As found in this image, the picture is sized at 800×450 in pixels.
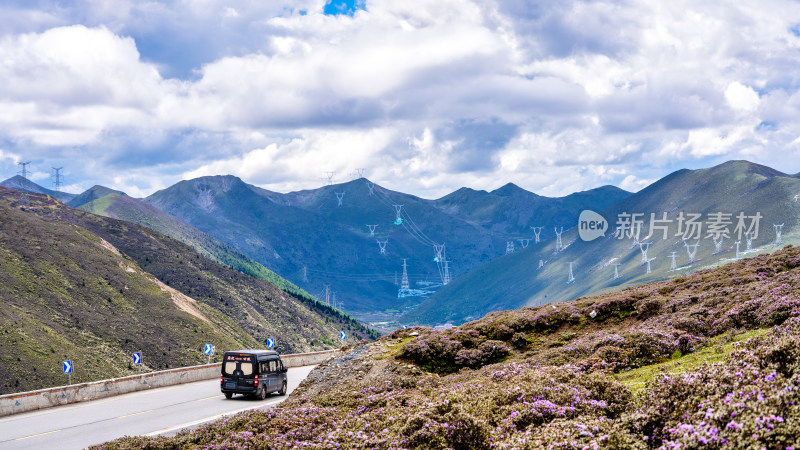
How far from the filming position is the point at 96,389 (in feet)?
137

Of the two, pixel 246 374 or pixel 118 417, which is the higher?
pixel 246 374

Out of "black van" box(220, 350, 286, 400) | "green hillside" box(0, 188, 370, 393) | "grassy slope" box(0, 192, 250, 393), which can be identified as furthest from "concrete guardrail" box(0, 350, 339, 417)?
"grassy slope" box(0, 192, 250, 393)

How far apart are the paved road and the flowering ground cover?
22.8ft

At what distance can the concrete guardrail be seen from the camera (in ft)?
116

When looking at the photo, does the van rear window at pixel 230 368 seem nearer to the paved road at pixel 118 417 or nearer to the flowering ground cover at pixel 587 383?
the paved road at pixel 118 417

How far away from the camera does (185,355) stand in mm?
96312

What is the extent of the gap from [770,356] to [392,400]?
1047cm

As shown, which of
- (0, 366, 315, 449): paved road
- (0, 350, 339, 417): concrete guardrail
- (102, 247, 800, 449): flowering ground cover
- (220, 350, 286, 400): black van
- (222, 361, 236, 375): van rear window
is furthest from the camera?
(222, 361, 236, 375): van rear window

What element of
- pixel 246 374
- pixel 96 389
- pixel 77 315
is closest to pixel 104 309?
pixel 77 315

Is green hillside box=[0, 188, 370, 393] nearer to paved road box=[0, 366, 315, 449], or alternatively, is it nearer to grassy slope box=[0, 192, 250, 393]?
grassy slope box=[0, 192, 250, 393]

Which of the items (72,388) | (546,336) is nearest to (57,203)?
(72,388)

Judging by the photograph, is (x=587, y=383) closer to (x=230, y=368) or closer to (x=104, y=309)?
(x=230, y=368)

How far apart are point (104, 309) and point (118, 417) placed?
2866 inches

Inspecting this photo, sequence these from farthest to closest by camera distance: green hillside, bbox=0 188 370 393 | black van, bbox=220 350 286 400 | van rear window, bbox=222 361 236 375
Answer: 1. green hillside, bbox=0 188 370 393
2. van rear window, bbox=222 361 236 375
3. black van, bbox=220 350 286 400
